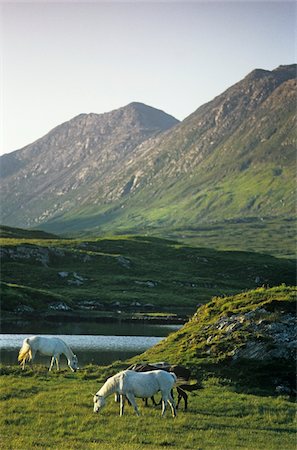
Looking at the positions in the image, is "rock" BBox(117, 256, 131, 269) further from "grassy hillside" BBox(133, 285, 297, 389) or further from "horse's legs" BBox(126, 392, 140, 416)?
"horse's legs" BBox(126, 392, 140, 416)

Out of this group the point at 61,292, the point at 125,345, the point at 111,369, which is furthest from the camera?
the point at 61,292

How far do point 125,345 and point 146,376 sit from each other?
1804 inches

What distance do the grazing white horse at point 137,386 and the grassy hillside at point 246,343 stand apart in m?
8.94

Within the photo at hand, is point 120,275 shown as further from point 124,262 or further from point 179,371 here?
point 179,371

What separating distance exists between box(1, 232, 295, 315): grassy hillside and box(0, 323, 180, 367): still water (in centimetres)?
2210

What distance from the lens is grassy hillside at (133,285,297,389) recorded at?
Result: 3775cm

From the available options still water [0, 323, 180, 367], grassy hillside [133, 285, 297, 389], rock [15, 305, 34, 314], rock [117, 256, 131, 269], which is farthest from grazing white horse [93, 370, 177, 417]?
rock [117, 256, 131, 269]

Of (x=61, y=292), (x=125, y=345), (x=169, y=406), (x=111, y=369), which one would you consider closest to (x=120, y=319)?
(x=61, y=292)

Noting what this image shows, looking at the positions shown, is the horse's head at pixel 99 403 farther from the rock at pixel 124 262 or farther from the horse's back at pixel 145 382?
the rock at pixel 124 262

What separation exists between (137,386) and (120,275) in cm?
13167

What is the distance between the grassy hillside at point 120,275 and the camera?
133125 mm

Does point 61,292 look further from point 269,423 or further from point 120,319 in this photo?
point 269,423

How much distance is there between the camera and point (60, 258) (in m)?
166

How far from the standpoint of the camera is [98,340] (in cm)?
8000
